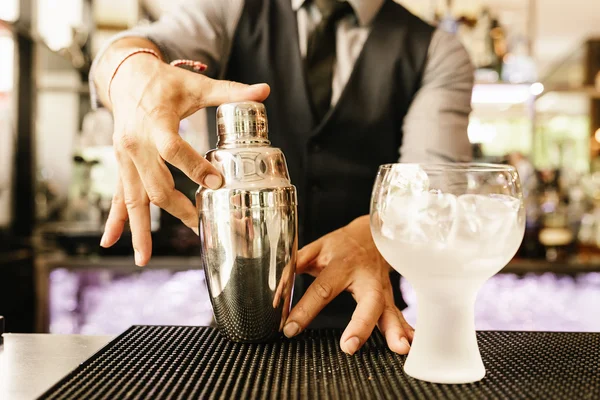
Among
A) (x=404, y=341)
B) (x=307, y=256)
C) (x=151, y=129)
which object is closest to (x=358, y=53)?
(x=307, y=256)

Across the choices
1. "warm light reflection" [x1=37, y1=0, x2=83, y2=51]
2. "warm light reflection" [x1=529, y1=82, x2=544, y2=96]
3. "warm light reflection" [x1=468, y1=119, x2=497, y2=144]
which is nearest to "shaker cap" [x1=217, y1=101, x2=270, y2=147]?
"warm light reflection" [x1=529, y1=82, x2=544, y2=96]

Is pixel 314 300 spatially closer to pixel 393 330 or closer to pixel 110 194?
pixel 393 330

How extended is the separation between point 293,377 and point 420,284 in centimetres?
18

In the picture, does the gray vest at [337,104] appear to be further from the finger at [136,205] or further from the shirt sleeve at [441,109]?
the finger at [136,205]

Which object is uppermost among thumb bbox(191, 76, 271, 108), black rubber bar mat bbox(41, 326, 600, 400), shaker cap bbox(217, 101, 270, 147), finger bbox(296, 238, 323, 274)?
thumb bbox(191, 76, 271, 108)

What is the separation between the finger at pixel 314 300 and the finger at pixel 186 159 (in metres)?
0.23

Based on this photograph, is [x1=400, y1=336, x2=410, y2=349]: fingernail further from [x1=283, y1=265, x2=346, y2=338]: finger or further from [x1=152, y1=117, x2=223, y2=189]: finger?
[x1=152, y1=117, x2=223, y2=189]: finger

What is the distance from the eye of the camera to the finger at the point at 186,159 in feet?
2.48

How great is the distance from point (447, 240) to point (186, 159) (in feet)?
1.12

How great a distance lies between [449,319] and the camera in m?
0.69

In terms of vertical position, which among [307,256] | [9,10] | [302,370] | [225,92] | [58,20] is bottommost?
[302,370]

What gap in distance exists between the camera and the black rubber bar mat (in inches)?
24.3

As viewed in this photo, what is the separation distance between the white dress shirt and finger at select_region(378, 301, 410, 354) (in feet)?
2.20

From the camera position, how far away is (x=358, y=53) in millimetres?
1583
